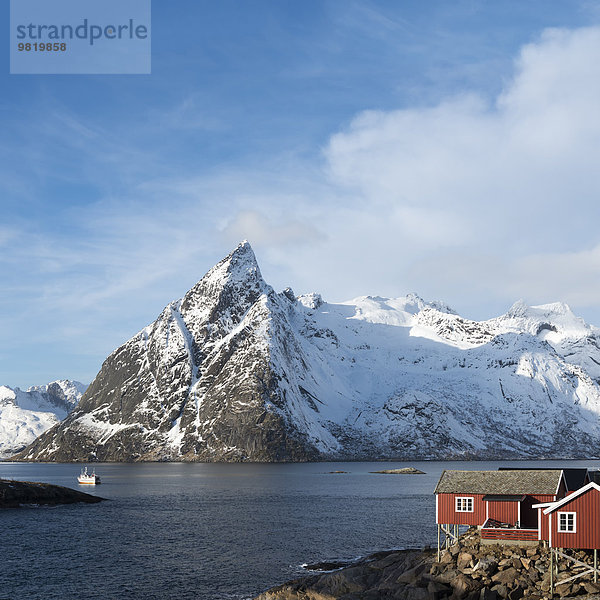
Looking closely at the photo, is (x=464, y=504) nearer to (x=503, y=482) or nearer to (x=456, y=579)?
(x=503, y=482)

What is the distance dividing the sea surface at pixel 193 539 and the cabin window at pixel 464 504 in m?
16.3

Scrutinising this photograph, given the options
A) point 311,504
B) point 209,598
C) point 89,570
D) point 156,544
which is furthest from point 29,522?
point 209,598

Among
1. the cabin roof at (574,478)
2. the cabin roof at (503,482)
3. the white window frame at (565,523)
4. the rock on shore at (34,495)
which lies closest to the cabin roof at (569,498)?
the white window frame at (565,523)

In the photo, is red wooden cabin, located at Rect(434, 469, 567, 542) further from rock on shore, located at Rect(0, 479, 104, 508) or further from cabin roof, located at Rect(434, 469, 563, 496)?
rock on shore, located at Rect(0, 479, 104, 508)

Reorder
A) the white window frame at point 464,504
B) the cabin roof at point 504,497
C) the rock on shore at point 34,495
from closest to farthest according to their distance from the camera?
the cabin roof at point 504,497
the white window frame at point 464,504
the rock on shore at point 34,495

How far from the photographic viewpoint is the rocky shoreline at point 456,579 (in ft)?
150

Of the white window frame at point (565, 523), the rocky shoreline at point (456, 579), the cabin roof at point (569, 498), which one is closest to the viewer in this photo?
the rocky shoreline at point (456, 579)

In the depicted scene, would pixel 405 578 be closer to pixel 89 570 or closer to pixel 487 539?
pixel 487 539

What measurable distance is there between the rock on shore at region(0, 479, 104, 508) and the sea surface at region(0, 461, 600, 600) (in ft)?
19.0

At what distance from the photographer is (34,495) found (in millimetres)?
123125

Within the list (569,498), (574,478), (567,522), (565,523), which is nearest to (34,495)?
(574,478)

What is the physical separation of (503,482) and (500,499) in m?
2.43

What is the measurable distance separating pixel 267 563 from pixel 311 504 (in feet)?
175

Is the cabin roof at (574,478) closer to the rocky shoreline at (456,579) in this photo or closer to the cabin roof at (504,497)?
the cabin roof at (504,497)
